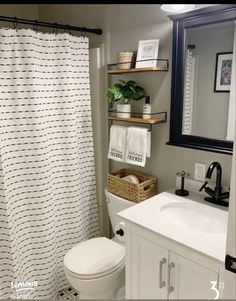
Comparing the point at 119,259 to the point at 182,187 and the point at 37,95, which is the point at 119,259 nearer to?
the point at 182,187

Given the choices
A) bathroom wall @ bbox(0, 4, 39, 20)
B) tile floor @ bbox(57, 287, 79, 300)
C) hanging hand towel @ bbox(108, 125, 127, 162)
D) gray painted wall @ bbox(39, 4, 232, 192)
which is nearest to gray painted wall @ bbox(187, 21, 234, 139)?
gray painted wall @ bbox(39, 4, 232, 192)

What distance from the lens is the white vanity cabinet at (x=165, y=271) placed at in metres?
1.04

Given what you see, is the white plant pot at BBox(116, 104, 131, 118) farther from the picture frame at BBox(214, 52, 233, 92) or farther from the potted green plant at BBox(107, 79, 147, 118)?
the picture frame at BBox(214, 52, 233, 92)

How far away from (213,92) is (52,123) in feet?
3.17

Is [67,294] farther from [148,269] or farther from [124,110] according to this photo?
[124,110]

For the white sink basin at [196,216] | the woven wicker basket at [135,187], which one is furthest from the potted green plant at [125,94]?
the white sink basin at [196,216]

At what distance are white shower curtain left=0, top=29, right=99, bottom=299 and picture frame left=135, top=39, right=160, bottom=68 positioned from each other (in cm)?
41

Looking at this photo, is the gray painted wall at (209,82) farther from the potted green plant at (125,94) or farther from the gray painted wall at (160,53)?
the potted green plant at (125,94)

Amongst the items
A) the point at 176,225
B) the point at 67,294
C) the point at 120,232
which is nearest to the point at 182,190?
the point at 176,225

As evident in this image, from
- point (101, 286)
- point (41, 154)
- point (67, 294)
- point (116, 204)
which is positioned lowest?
point (67, 294)

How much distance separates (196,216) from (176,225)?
190 millimetres

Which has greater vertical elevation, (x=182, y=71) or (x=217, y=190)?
(x=182, y=71)

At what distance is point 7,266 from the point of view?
1635mm

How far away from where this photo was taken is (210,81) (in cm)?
141
